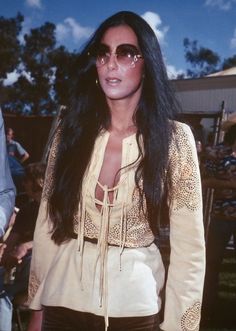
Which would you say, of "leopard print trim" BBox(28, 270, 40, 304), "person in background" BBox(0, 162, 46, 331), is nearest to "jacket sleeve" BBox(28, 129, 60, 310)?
"leopard print trim" BBox(28, 270, 40, 304)

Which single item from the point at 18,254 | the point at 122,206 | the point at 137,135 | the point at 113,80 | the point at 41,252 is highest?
the point at 113,80

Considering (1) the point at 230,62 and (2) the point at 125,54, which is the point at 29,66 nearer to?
(1) the point at 230,62

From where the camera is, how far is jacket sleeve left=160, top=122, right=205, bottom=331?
1.61 meters

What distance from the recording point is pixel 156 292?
161 cm

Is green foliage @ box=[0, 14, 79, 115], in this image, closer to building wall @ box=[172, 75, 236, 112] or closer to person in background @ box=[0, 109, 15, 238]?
building wall @ box=[172, 75, 236, 112]

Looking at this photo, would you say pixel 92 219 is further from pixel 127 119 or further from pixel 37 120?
pixel 37 120

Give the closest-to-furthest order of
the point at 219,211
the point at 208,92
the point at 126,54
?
the point at 126,54
the point at 219,211
the point at 208,92

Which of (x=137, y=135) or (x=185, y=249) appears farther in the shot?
(x=137, y=135)

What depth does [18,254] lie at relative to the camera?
12.6 feet

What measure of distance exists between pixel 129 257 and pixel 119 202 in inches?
7.7

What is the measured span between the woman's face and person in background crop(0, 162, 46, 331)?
2.24 metres

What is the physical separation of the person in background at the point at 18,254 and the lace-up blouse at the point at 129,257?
1.98 meters

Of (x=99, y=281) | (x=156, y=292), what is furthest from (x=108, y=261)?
(x=156, y=292)

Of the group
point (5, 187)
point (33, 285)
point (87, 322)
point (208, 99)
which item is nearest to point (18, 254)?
point (5, 187)
